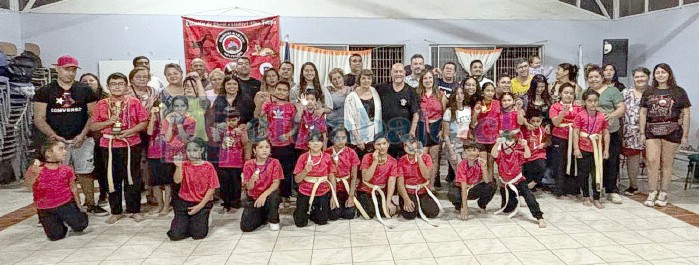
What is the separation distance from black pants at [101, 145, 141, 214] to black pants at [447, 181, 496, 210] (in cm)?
274

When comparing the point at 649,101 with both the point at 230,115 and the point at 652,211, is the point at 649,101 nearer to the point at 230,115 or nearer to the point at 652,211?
the point at 652,211

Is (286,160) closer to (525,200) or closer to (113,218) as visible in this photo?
(113,218)

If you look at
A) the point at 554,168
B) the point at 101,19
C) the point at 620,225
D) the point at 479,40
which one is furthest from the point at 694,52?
the point at 101,19

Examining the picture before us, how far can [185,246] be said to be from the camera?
11.3ft

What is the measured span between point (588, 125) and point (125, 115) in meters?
4.14

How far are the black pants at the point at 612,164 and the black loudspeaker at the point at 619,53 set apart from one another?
11.5 feet

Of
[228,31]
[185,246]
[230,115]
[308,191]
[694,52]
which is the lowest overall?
[185,246]

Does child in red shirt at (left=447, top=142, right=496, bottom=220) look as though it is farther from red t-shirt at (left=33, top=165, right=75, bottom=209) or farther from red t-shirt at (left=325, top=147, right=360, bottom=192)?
red t-shirt at (left=33, top=165, right=75, bottom=209)

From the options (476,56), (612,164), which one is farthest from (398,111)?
(476,56)

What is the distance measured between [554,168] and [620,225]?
1.11 m

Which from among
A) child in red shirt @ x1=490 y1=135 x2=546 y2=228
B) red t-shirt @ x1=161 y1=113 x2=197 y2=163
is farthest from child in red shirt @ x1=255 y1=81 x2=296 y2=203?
child in red shirt @ x1=490 y1=135 x2=546 y2=228

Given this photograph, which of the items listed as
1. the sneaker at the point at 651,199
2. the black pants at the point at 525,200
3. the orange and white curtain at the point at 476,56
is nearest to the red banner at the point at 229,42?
the orange and white curtain at the point at 476,56

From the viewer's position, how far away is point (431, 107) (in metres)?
4.67

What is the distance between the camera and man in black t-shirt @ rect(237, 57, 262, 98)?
4675 millimetres
